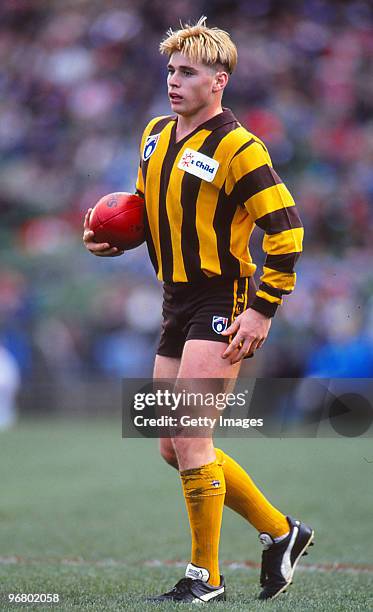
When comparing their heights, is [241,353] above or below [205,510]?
above

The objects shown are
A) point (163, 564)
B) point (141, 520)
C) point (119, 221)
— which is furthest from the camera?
point (141, 520)

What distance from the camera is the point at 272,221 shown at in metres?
3.45

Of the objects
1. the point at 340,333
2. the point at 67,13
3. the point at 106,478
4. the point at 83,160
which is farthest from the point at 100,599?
the point at 67,13

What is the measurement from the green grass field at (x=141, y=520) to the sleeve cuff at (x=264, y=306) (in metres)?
0.97

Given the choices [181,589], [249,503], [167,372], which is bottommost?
[181,589]

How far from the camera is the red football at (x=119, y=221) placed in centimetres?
372

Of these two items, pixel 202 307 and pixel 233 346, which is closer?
pixel 233 346

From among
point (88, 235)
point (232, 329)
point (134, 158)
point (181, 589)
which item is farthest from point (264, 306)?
point (134, 158)

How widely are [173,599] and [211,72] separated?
181 cm

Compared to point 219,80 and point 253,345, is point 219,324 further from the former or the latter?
point 219,80

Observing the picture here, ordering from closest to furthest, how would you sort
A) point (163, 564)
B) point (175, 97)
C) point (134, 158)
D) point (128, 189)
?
point (175, 97) < point (163, 564) < point (128, 189) < point (134, 158)

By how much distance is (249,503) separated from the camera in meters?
3.82

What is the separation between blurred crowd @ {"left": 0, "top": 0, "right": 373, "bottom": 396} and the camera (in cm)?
1106

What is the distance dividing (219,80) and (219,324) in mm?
859
